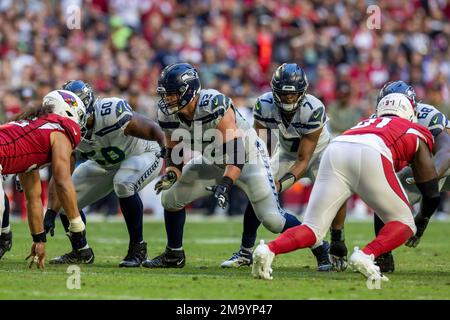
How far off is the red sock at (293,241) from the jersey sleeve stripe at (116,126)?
217 cm

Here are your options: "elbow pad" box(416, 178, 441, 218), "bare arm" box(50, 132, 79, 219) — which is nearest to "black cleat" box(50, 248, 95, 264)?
"bare arm" box(50, 132, 79, 219)

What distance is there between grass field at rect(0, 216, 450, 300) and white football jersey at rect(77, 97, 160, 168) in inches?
36.3

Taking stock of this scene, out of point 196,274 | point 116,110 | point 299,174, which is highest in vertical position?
point 116,110

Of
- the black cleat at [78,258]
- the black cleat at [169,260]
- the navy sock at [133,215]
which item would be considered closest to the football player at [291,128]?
the black cleat at [169,260]

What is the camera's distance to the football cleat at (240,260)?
27.3 ft

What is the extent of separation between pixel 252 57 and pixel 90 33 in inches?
114

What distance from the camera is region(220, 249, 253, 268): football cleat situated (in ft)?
27.3

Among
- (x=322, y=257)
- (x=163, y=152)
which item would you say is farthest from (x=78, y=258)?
(x=322, y=257)

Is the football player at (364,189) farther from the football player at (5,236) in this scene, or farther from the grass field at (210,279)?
the football player at (5,236)

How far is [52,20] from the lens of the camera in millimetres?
17391

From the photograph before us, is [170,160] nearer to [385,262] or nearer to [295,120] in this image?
[295,120]

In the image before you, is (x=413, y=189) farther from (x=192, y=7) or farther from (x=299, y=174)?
(x=192, y=7)

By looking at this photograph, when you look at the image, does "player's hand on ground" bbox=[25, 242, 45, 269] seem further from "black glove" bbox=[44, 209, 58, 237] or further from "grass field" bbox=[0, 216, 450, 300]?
"black glove" bbox=[44, 209, 58, 237]
